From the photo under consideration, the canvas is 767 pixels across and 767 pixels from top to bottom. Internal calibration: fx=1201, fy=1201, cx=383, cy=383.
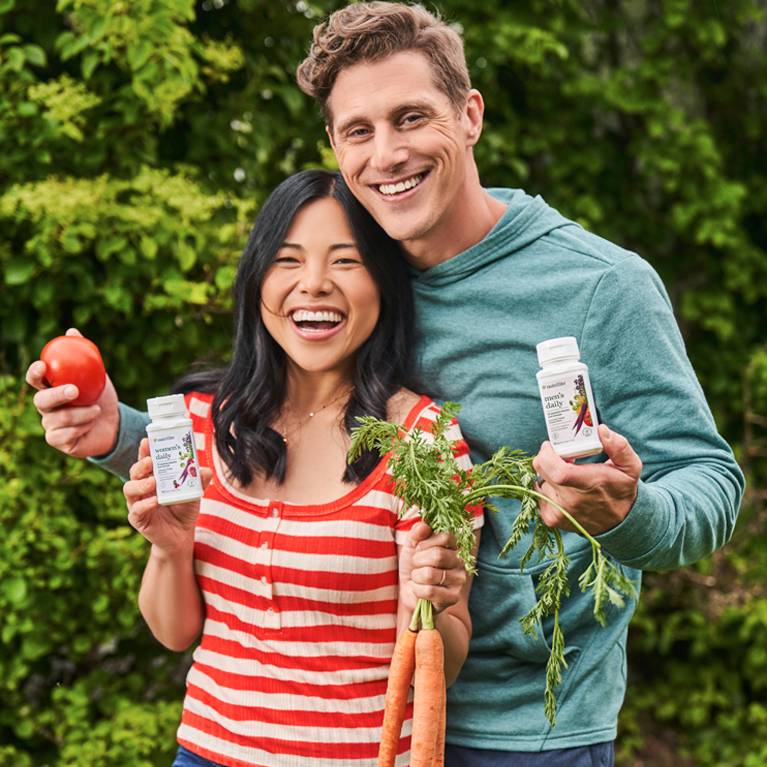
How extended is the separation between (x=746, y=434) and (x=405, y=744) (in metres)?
2.91

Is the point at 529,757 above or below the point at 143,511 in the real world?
below

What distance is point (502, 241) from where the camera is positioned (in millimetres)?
2453

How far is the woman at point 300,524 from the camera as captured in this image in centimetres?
225

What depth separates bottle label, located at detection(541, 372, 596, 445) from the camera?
6.01 feet

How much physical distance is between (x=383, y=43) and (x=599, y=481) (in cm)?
104

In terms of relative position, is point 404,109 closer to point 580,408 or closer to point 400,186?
point 400,186

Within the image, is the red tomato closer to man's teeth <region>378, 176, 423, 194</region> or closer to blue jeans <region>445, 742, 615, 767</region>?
man's teeth <region>378, 176, 423, 194</region>

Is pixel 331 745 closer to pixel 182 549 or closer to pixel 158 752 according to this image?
pixel 182 549

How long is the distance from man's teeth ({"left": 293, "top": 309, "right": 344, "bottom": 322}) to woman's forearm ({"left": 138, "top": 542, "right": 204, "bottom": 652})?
50 cm

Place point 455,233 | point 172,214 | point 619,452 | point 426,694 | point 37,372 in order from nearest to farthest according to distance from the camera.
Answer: point 619,452 → point 426,694 → point 37,372 → point 455,233 → point 172,214

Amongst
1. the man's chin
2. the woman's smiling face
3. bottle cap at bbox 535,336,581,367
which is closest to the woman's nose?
the woman's smiling face

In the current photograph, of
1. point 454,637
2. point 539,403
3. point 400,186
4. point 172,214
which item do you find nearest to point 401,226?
point 400,186

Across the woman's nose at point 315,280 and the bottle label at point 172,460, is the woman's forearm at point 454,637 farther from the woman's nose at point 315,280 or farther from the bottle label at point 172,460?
the woman's nose at point 315,280

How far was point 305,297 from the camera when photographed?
93.3 inches
